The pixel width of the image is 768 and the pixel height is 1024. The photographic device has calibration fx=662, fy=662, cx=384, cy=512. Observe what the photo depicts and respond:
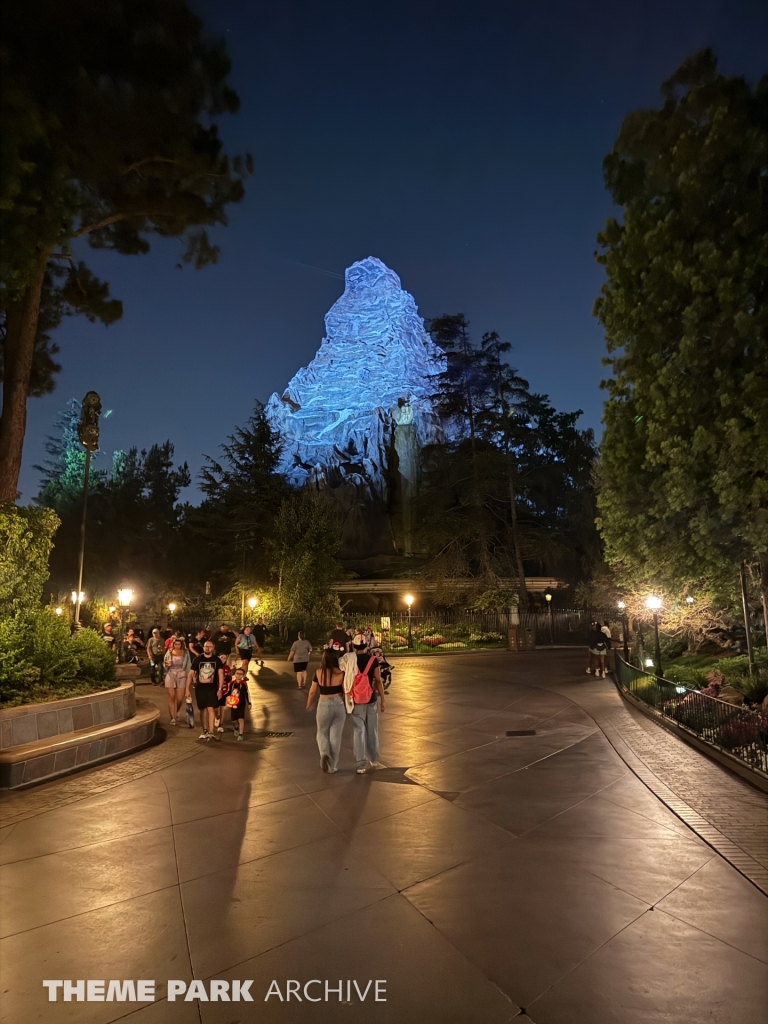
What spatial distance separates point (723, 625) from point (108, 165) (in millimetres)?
21621

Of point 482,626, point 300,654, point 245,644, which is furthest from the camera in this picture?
point 482,626

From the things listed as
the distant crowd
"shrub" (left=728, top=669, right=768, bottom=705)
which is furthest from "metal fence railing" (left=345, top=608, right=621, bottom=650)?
"shrub" (left=728, top=669, right=768, bottom=705)

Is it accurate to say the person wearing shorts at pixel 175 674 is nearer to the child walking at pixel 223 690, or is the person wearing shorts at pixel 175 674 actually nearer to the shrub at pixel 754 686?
the child walking at pixel 223 690

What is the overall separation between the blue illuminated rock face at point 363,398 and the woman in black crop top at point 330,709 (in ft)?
164

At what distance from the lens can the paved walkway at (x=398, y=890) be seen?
356cm

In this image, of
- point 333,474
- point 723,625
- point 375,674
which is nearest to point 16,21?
point 375,674

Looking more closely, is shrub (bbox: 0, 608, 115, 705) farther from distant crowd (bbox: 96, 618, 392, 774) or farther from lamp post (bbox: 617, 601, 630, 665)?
lamp post (bbox: 617, 601, 630, 665)

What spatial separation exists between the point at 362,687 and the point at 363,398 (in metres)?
66.4

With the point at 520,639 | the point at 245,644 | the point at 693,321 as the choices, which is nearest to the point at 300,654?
the point at 245,644

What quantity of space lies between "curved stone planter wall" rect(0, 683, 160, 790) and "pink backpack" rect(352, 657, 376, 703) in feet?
12.9

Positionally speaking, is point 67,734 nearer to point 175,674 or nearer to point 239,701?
point 239,701

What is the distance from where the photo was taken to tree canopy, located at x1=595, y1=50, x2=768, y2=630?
11.8 m

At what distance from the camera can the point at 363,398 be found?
7331 centimetres

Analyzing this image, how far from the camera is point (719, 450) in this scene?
12477 mm
